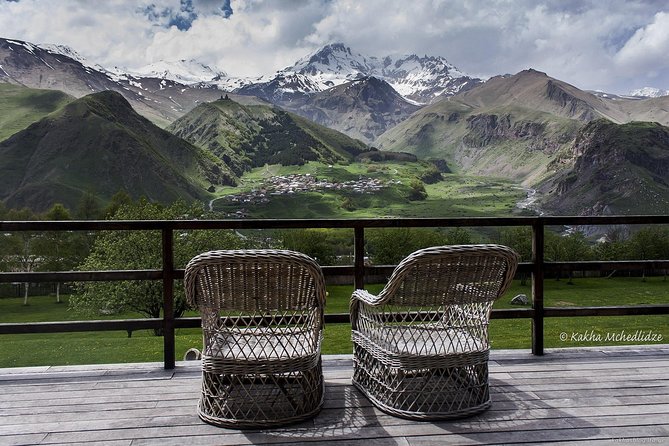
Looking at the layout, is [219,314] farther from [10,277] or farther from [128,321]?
[10,277]

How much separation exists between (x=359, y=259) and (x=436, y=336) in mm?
1077

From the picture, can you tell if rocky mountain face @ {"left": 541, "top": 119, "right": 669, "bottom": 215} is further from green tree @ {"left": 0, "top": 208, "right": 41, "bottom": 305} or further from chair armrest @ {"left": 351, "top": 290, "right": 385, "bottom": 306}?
chair armrest @ {"left": 351, "top": 290, "right": 385, "bottom": 306}

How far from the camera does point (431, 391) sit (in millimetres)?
3182

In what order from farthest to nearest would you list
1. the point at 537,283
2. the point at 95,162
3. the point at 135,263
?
the point at 95,162
the point at 135,263
the point at 537,283

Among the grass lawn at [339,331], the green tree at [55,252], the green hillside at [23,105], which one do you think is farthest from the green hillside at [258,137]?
the grass lawn at [339,331]

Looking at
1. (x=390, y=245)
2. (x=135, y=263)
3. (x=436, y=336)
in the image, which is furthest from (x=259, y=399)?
(x=390, y=245)

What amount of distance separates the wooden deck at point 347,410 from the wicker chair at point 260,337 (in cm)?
15

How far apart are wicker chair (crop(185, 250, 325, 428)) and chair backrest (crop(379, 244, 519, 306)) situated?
0.46 metres

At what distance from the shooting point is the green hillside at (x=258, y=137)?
142875 mm

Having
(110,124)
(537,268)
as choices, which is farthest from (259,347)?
(110,124)

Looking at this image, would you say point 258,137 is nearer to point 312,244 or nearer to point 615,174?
point 615,174

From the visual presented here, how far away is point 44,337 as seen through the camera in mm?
31906

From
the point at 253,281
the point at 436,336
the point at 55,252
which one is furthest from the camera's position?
the point at 55,252

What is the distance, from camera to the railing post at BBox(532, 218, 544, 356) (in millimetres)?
4484
